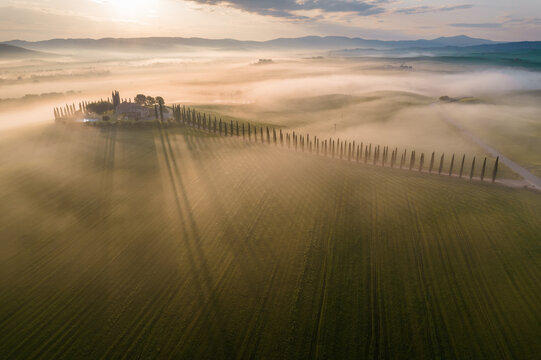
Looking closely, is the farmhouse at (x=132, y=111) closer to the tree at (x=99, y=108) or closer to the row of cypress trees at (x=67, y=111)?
the tree at (x=99, y=108)

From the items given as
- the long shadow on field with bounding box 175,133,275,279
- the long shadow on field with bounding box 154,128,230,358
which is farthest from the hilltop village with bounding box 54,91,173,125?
the long shadow on field with bounding box 175,133,275,279

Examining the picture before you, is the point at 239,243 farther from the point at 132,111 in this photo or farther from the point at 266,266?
the point at 132,111

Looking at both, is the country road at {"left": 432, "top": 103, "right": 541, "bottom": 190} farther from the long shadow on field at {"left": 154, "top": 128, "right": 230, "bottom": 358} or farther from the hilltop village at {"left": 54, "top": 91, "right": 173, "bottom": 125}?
the hilltop village at {"left": 54, "top": 91, "right": 173, "bottom": 125}

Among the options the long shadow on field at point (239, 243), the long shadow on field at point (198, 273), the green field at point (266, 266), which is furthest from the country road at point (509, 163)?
the long shadow on field at point (198, 273)

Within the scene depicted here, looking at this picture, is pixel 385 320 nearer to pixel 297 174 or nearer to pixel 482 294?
pixel 482 294

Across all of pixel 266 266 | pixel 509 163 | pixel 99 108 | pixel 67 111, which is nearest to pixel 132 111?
pixel 99 108

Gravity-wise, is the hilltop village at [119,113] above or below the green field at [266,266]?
above
